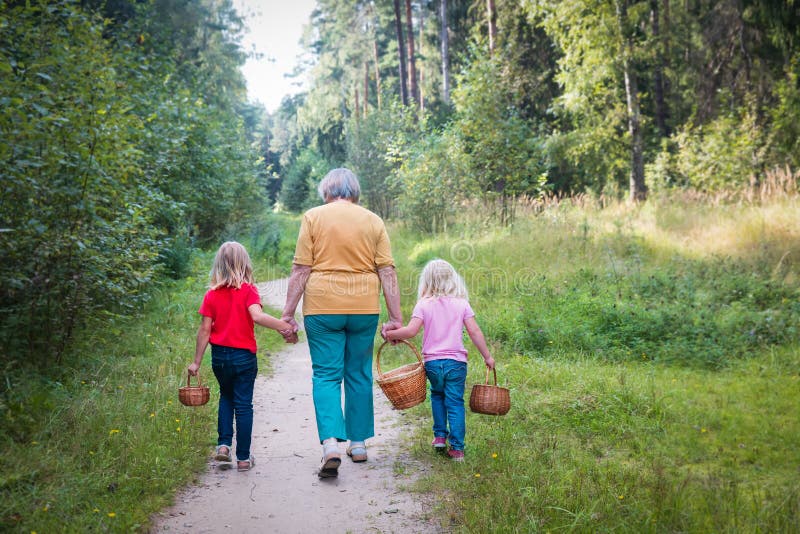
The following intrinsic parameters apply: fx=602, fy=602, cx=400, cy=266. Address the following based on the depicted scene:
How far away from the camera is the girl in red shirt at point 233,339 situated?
454 centimetres

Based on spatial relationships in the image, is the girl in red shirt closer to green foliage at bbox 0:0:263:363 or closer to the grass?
the grass

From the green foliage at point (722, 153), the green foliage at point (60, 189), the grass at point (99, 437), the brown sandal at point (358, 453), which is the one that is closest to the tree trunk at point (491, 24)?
the green foliage at point (722, 153)

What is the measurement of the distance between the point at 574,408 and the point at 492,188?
38.7 ft

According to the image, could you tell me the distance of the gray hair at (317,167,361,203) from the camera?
4.75 meters

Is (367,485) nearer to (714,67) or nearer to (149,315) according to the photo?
(149,315)

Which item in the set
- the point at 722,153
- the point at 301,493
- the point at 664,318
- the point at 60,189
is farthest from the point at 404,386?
the point at 722,153

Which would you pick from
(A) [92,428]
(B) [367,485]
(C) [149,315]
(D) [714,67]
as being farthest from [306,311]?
(D) [714,67]

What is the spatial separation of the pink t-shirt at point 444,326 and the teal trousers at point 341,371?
1.54 feet

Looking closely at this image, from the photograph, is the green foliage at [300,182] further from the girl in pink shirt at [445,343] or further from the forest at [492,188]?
the girl in pink shirt at [445,343]

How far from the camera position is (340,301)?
Answer: 4.48 metres

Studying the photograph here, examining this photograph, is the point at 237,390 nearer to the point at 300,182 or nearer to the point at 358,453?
the point at 358,453

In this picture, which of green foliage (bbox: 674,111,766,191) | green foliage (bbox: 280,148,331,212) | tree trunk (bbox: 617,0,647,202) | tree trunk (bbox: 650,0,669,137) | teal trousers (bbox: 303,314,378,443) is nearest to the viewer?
teal trousers (bbox: 303,314,378,443)

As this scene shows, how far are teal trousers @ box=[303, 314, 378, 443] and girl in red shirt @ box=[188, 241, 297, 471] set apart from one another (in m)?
0.35

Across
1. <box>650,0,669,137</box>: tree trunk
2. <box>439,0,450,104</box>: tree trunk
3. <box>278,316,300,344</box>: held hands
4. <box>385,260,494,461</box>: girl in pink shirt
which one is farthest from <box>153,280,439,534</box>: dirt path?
<box>439,0,450,104</box>: tree trunk
